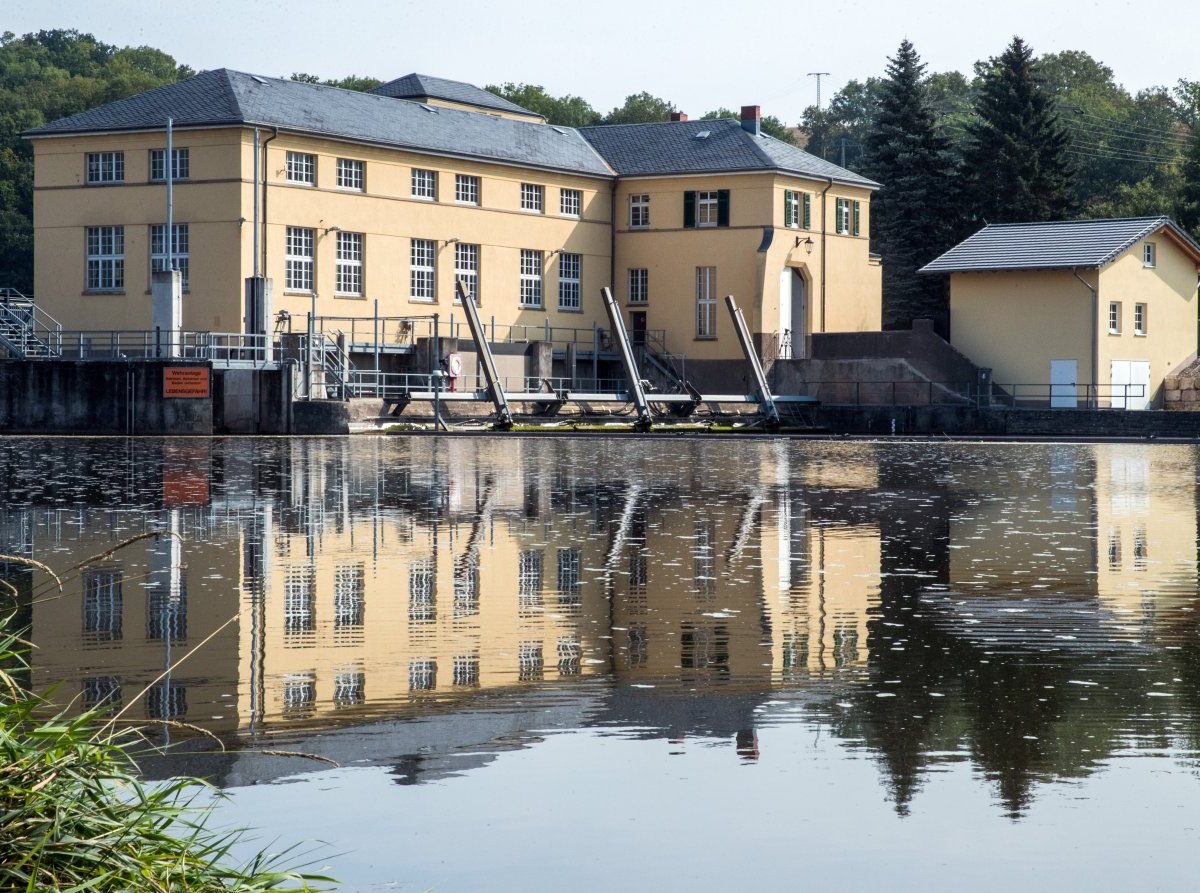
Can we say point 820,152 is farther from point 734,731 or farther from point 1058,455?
point 734,731

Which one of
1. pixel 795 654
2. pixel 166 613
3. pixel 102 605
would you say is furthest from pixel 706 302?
pixel 795 654

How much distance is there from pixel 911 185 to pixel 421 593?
77222 mm

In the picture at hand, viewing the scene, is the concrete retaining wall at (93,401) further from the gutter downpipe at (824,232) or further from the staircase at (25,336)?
the gutter downpipe at (824,232)

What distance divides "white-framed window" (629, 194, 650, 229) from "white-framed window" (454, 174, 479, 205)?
839 centimetres

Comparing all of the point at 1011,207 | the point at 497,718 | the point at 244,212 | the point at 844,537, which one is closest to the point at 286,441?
the point at 244,212

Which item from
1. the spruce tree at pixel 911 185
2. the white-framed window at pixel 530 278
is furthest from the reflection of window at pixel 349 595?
the spruce tree at pixel 911 185

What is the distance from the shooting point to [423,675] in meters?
10.2

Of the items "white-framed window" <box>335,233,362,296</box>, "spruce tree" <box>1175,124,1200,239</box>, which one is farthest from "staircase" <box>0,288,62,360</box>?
"spruce tree" <box>1175,124,1200,239</box>

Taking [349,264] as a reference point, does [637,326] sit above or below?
below

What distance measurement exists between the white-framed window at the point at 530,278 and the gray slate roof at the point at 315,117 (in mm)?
3576

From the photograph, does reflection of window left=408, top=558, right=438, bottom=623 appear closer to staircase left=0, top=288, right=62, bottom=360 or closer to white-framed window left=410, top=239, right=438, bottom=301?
staircase left=0, top=288, right=62, bottom=360

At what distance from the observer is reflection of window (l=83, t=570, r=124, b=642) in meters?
11.6

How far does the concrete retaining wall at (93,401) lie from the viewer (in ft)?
171

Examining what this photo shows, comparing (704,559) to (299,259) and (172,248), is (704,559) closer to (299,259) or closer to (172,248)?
(299,259)
